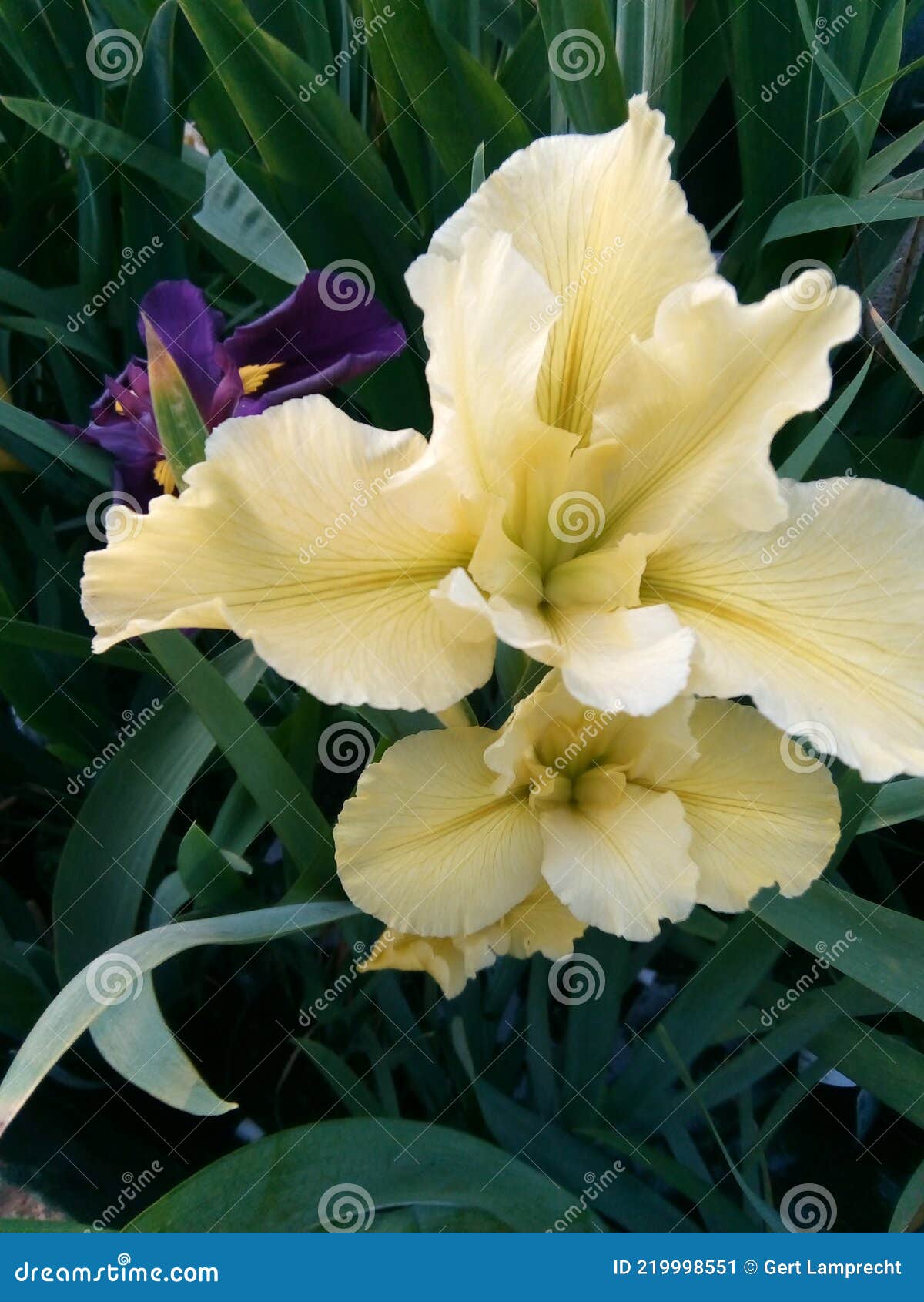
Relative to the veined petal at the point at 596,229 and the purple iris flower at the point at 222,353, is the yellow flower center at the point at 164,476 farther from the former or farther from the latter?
the veined petal at the point at 596,229

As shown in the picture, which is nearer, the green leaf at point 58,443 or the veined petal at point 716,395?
the veined petal at point 716,395

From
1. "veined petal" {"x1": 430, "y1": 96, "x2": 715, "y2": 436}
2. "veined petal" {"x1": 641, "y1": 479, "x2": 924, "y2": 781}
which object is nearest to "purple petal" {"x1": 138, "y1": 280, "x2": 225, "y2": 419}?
"veined petal" {"x1": 430, "y1": 96, "x2": 715, "y2": 436}

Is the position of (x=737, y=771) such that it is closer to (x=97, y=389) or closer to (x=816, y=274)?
(x=816, y=274)

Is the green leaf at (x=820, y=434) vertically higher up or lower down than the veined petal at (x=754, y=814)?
higher up

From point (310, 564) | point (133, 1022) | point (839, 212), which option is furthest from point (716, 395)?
point (133, 1022)

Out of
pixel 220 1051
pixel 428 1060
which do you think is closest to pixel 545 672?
pixel 428 1060

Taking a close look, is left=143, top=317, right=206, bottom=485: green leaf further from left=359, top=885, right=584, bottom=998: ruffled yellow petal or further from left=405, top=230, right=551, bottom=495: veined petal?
left=359, top=885, right=584, bottom=998: ruffled yellow petal

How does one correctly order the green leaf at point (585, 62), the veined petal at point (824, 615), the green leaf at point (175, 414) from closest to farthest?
the veined petal at point (824, 615) → the green leaf at point (175, 414) → the green leaf at point (585, 62)

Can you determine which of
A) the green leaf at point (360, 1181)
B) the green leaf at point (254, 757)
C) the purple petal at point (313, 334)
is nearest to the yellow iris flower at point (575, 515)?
the green leaf at point (254, 757)
